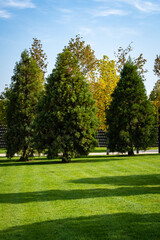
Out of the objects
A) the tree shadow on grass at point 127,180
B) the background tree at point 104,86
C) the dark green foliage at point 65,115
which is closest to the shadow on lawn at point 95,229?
the tree shadow on grass at point 127,180

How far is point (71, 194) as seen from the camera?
10461mm

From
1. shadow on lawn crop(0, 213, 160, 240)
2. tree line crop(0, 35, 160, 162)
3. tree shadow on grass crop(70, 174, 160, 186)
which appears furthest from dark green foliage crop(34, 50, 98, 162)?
shadow on lawn crop(0, 213, 160, 240)

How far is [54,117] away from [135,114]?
7.83 metres

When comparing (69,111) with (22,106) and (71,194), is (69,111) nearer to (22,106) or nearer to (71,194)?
(22,106)

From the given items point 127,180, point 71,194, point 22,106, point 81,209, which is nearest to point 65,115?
point 22,106

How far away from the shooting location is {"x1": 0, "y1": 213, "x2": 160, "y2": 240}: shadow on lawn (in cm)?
611

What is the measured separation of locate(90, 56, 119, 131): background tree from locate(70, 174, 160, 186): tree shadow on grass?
1877 centimetres

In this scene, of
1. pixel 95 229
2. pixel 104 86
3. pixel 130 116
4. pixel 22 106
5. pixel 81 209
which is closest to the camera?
pixel 95 229

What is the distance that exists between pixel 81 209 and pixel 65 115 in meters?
15.2

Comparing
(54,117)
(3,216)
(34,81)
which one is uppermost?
(34,81)

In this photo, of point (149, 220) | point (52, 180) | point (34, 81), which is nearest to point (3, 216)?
point (149, 220)

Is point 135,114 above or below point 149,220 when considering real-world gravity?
above

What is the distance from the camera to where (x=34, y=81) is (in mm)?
27234

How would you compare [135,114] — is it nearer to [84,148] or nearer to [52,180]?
[84,148]
